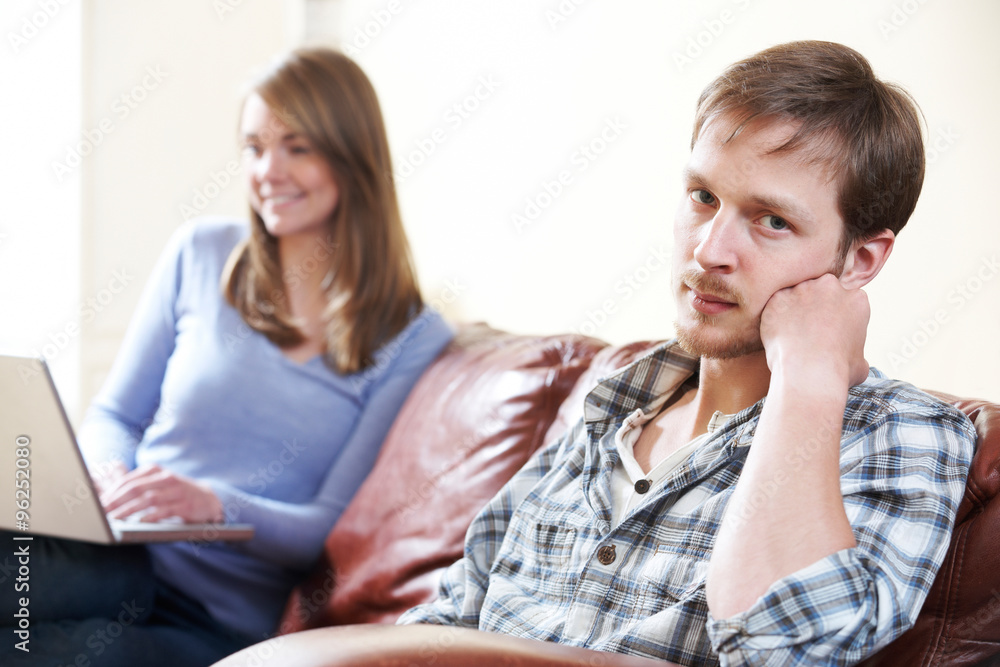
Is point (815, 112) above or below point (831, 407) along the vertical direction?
above

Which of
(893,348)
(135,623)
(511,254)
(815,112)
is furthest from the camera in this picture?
(511,254)

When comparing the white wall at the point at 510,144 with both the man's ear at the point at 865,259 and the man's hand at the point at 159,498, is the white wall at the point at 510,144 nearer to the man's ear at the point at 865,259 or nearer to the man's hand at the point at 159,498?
the man's ear at the point at 865,259

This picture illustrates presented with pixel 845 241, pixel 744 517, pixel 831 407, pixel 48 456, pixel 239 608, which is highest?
pixel 845 241

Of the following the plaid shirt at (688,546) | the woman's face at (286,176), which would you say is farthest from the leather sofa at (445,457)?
the woman's face at (286,176)

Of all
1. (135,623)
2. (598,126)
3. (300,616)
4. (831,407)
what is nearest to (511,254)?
(598,126)

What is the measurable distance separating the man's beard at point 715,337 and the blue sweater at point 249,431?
0.88 m

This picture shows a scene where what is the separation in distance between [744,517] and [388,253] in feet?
4.17

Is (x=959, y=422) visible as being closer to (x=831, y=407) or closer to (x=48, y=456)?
(x=831, y=407)

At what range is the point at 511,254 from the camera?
91.6 inches

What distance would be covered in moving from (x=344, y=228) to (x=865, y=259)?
1.24 meters

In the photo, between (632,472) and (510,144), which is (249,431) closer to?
(632,472)

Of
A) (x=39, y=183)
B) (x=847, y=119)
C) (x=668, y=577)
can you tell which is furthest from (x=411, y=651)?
(x=39, y=183)

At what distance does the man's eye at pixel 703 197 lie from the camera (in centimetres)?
105

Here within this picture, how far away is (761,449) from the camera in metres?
0.85
